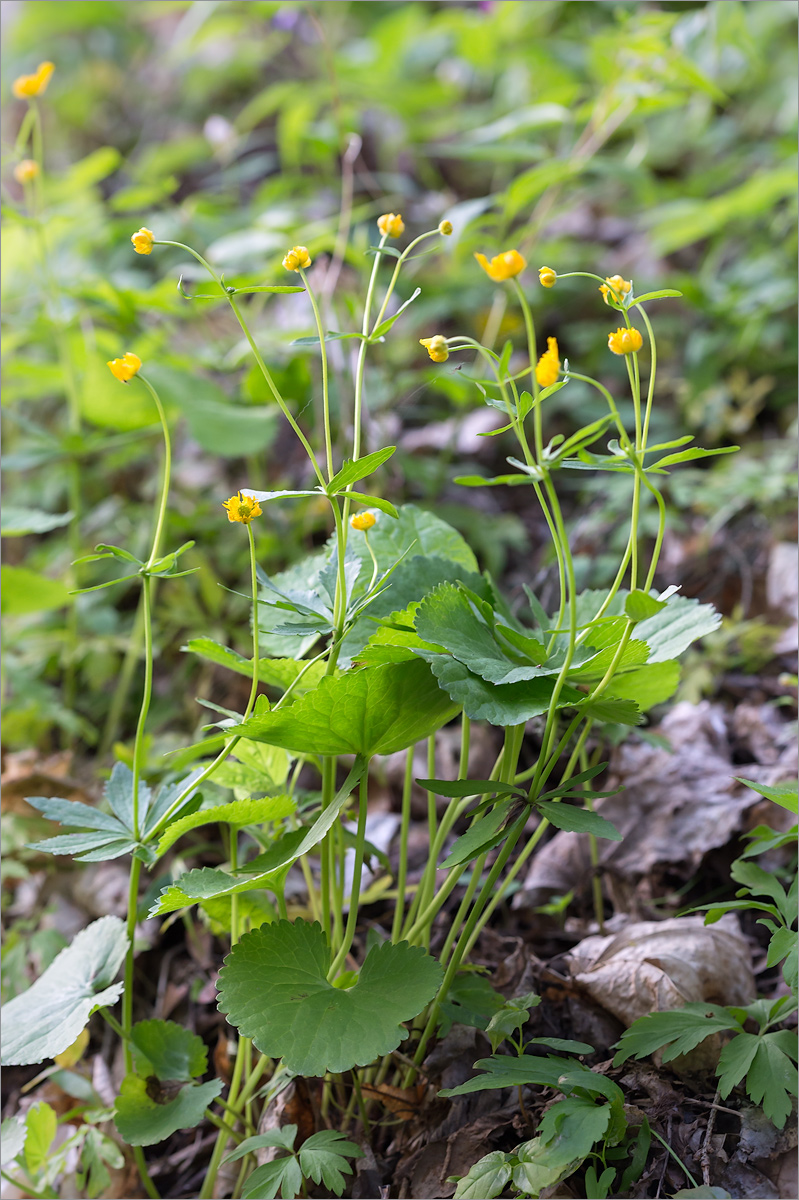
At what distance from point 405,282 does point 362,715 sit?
1.74 m

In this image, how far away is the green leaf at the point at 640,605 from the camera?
678 millimetres

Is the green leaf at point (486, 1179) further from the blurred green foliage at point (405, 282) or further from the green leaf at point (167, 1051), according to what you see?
the blurred green foliage at point (405, 282)

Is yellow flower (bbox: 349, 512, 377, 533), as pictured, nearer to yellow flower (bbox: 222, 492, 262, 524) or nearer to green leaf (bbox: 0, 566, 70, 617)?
yellow flower (bbox: 222, 492, 262, 524)

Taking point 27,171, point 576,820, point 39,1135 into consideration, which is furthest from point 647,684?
point 27,171

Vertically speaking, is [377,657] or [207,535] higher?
[377,657]

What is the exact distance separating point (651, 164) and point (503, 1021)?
3023 mm

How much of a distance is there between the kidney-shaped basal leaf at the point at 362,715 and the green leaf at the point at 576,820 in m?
0.15

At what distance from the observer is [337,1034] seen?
742 millimetres

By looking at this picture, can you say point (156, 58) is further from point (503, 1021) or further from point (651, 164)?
point (503, 1021)

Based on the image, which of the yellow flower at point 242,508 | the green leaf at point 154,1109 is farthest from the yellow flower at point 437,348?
the green leaf at point 154,1109

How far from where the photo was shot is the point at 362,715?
2.61ft

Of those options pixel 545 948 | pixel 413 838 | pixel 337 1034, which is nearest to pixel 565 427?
pixel 413 838

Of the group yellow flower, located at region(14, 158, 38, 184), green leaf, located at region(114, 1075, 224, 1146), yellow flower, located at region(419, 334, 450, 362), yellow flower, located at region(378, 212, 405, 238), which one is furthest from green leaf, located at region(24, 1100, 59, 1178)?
yellow flower, located at region(14, 158, 38, 184)

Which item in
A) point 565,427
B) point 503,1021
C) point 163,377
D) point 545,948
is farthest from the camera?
point 565,427
